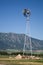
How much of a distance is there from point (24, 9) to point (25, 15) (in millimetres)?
Result: 2755

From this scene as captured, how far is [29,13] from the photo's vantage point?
115m

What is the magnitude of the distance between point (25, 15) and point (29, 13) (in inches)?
80.3

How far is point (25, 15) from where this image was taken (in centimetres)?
11456

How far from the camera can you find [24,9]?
114 meters

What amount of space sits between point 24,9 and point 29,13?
114 inches
